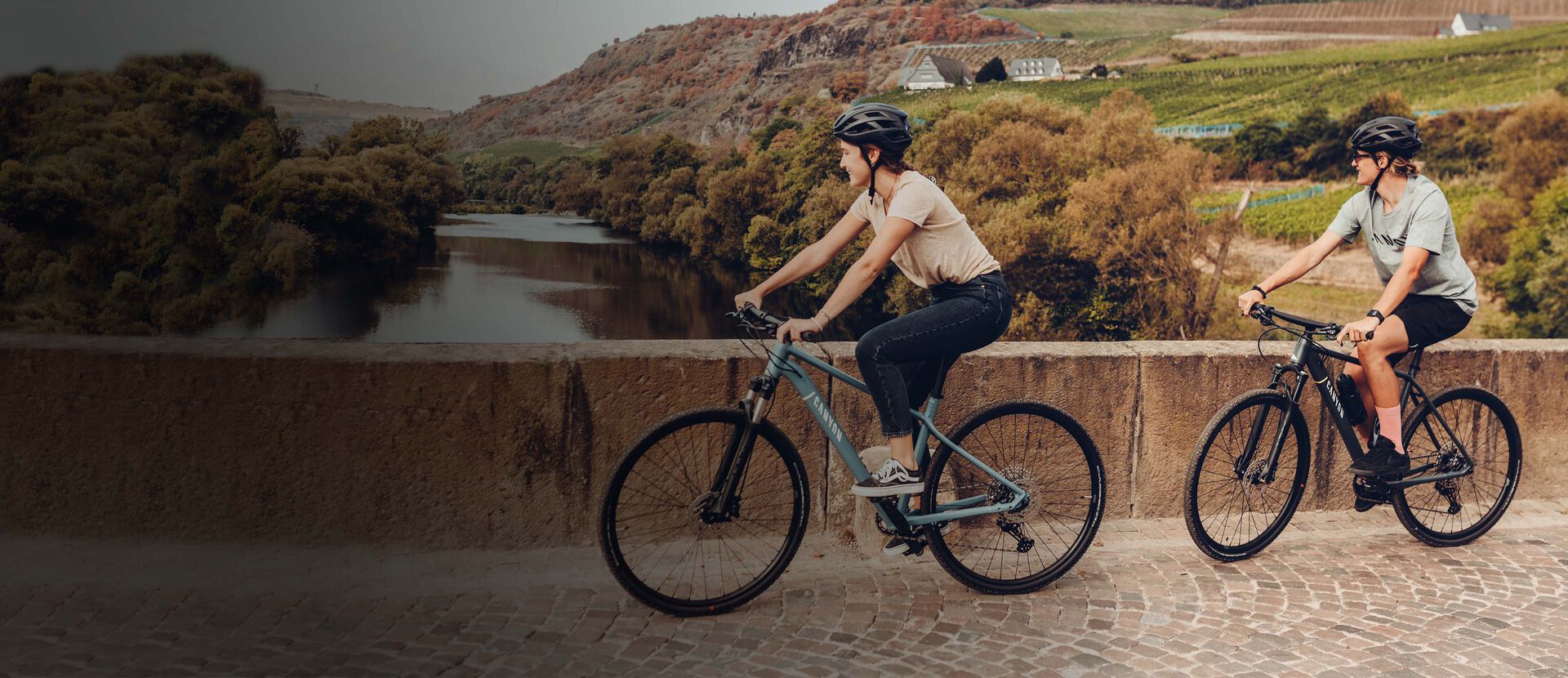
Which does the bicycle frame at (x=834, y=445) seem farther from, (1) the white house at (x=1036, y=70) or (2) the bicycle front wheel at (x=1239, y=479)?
(1) the white house at (x=1036, y=70)

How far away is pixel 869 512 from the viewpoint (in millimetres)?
4258

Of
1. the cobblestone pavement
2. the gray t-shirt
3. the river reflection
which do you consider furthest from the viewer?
the river reflection

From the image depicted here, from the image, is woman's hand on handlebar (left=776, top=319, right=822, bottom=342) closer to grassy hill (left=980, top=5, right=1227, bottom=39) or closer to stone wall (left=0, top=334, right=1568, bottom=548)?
stone wall (left=0, top=334, right=1568, bottom=548)

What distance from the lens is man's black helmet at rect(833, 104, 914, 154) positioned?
3502 mm

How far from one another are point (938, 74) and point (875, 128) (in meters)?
20.1

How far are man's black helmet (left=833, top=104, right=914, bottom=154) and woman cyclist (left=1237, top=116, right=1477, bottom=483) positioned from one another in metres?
1.47

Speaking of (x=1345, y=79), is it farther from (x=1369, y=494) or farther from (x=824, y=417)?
(x=824, y=417)

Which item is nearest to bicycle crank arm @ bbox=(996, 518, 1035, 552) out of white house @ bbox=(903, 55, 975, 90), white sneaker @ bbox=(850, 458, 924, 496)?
white sneaker @ bbox=(850, 458, 924, 496)

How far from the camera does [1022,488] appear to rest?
3988mm

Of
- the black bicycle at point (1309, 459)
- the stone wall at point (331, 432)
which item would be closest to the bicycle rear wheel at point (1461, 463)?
the black bicycle at point (1309, 459)

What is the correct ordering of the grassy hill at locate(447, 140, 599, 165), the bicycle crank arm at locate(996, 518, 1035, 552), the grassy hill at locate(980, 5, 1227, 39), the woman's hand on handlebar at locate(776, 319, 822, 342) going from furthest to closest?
the grassy hill at locate(980, 5, 1227, 39) < the grassy hill at locate(447, 140, 599, 165) < the bicycle crank arm at locate(996, 518, 1035, 552) < the woman's hand on handlebar at locate(776, 319, 822, 342)

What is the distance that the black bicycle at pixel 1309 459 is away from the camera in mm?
4316

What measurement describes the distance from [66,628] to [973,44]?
2241cm

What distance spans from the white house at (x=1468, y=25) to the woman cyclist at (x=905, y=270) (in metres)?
31.1
